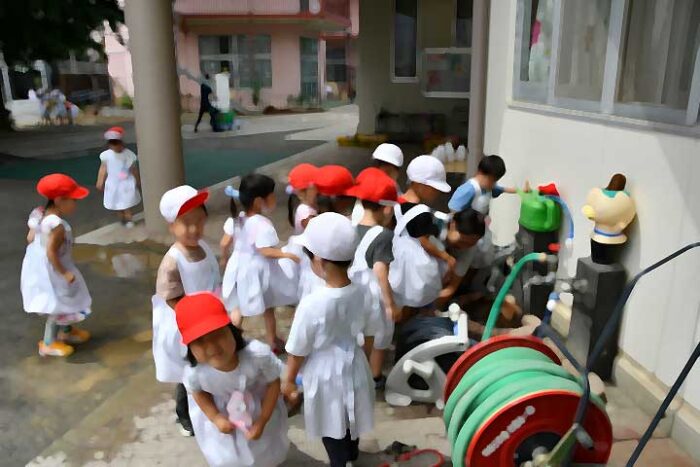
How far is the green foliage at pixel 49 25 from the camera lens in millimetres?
13883

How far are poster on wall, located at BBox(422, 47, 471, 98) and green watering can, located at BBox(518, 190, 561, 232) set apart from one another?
924cm

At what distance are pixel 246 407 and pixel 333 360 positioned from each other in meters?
0.44

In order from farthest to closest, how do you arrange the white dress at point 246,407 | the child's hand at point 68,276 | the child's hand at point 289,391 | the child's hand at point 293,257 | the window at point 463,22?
the window at point 463,22
the child's hand at point 68,276
the child's hand at point 293,257
the child's hand at point 289,391
the white dress at point 246,407

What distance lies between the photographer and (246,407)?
265cm

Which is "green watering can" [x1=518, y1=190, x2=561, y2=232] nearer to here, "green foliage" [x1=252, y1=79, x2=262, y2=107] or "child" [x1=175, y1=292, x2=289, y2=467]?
"child" [x1=175, y1=292, x2=289, y2=467]

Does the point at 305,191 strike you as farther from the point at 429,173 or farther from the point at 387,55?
the point at 387,55

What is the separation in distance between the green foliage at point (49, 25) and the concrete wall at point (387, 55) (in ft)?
21.2

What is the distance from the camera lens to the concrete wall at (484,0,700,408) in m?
3.11

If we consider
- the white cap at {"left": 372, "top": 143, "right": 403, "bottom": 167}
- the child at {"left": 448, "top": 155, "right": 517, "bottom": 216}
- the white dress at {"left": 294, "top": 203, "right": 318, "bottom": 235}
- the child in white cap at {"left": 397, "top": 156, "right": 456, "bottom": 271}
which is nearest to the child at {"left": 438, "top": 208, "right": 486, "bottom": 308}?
the child in white cap at {"left": 397, "top": 156, "right": 456, "bottom": 271}

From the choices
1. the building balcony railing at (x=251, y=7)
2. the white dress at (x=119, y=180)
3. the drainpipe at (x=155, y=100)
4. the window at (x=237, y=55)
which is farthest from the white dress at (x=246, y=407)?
the window at (x=237, y=55)

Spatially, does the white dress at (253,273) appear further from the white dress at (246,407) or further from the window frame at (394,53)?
the window frame at (394,53)

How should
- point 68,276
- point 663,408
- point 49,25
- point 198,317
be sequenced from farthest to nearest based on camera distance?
1. point 49,25
2. point 68,276
3. point 198,317
4. point 663,408

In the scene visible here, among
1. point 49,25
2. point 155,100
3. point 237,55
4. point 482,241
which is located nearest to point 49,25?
point 49,25

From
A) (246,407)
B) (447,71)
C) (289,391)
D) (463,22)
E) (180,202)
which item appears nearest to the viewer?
(246,407)
